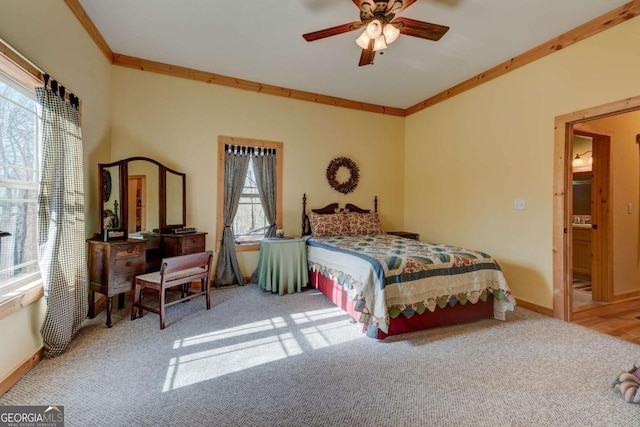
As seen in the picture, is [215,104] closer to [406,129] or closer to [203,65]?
[203,65]

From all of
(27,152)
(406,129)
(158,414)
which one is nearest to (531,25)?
(406,129)

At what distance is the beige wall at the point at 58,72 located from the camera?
1.78m

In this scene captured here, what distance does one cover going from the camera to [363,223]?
4.55 metres

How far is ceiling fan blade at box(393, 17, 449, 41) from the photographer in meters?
2.25

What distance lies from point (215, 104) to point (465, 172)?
12.3ft

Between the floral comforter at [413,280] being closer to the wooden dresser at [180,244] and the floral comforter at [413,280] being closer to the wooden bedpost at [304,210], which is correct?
the wooden bedpost at [304,210]

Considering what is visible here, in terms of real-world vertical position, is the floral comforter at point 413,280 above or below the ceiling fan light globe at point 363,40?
below

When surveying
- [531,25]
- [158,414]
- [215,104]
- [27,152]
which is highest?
[531,25]

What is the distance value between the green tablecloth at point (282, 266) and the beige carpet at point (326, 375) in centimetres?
83

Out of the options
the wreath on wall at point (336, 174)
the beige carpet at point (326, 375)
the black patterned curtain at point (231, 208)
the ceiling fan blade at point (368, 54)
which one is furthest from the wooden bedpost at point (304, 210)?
the ceiling fan blade at point (368, 54)

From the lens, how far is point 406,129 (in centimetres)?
529

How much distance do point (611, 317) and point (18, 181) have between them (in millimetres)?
5612

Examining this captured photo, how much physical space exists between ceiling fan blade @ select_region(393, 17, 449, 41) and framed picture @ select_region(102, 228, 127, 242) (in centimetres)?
327

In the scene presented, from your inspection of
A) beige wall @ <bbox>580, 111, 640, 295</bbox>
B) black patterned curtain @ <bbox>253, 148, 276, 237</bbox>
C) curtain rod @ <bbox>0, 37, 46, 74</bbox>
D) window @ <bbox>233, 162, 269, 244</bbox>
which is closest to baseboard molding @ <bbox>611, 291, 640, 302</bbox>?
beige wall @ <bbox>580, 111, 640, 295</bbox>
